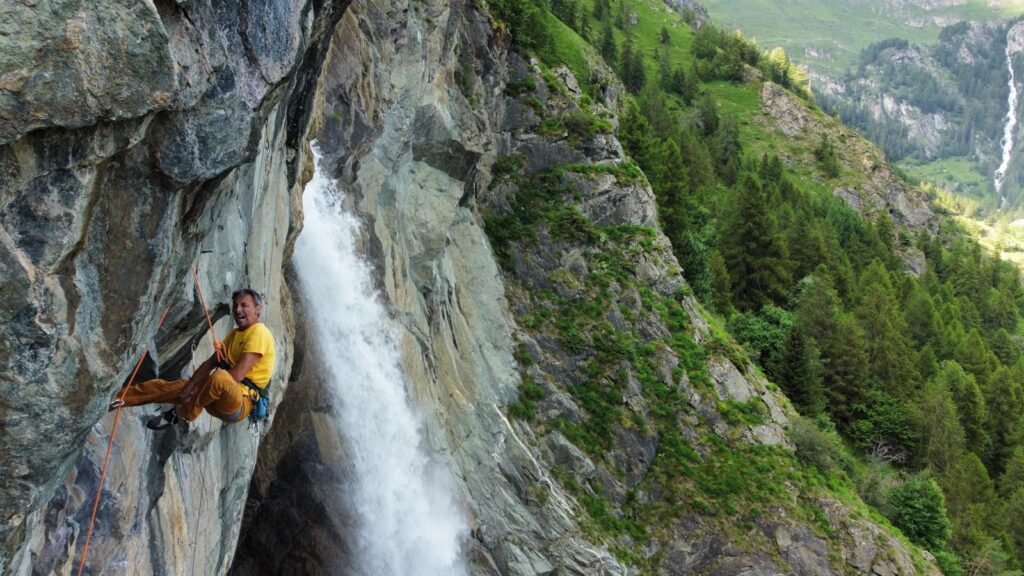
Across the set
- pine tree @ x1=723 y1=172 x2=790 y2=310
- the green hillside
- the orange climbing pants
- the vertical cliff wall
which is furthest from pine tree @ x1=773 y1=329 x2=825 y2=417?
the orange climbing pants

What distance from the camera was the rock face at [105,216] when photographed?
7.38 metres

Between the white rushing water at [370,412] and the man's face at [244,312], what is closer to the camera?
the man's face at [244,312]

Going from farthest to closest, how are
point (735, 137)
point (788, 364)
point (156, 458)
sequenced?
point (735, 137), point (788, 364), point (156, 458)

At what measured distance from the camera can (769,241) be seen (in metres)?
56.6

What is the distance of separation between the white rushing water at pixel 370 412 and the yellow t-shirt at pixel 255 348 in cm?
1200

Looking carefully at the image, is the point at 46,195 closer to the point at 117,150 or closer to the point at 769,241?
the point at 117,150

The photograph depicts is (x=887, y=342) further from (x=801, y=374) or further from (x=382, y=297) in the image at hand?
(x=382, y=297)

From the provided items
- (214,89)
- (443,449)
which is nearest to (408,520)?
(443,449)

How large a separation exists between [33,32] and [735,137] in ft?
303

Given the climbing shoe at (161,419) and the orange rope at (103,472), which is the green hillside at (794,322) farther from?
the orange rope at (103,472)

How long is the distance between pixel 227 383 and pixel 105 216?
9.33 ft

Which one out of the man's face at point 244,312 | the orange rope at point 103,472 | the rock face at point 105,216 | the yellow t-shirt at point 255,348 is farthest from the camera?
the man's face at point 244,312

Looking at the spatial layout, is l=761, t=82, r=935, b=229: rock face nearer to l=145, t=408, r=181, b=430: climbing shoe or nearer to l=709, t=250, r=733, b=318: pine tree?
l=709, t=250, r=733, b=318: pine tree

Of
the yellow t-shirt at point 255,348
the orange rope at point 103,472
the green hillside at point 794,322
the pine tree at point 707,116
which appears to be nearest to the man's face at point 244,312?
the yellow t-shirt at point 255,348
